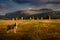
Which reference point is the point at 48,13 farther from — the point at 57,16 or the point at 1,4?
the point at 1,4

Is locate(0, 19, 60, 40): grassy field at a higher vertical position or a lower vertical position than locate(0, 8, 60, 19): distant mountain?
lower

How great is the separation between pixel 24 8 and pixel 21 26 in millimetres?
478

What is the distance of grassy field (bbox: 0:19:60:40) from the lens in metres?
4.45

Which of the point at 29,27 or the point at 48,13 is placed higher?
the point at 48,13

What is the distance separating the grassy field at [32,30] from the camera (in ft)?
14.6

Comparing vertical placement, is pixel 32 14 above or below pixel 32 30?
above

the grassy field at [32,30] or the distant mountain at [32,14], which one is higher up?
the distant mountain at [32,14]

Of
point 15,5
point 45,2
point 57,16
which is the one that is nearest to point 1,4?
point 15,5

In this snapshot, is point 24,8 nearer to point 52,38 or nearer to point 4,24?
point 4,24

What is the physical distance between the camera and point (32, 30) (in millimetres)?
4496

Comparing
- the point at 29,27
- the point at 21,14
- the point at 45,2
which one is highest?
the point at 45,2

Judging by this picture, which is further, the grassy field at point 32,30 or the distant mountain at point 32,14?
the distant mountain at point 32,14

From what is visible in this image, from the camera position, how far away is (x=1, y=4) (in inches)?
181

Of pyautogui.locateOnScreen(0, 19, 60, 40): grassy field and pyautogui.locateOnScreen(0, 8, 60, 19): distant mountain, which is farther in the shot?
pyautogui.locateOnScreen(0, 8, 60, 19): distant mountain
